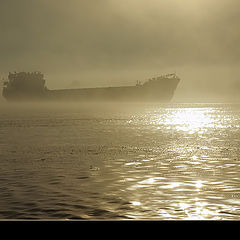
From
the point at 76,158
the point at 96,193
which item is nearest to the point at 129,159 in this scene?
the point at 76,158

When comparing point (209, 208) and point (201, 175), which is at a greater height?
point (201, 175)

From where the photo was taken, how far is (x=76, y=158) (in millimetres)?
28391

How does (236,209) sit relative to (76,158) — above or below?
below
